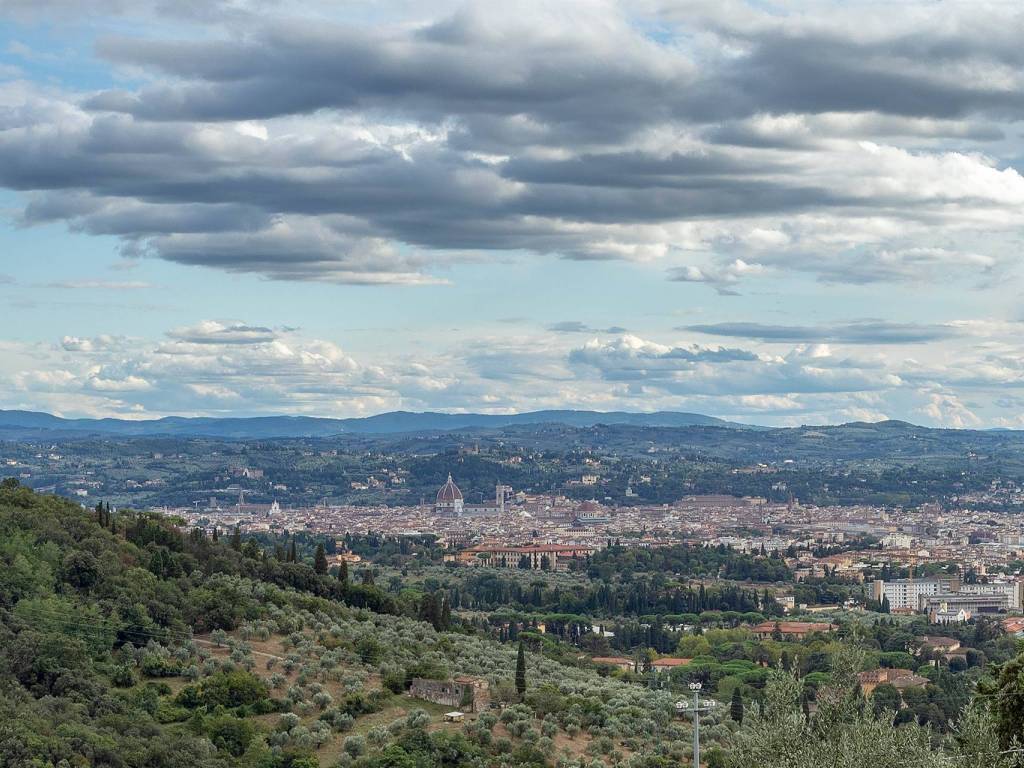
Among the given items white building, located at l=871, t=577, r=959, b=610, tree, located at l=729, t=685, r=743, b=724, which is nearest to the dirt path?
tree, located at l=729, t=685, r=743, b=724

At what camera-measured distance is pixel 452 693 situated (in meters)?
46.7

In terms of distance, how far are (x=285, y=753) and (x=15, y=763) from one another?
26.1 feet

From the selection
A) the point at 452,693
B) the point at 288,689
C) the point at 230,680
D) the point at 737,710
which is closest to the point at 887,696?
the point at 737,710

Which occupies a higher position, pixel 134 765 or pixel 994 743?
pixel 994 743

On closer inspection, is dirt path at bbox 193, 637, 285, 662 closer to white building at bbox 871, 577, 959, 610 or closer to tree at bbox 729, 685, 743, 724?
tree at bbox 729, 685, 743, 724

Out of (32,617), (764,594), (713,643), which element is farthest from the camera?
(764,594)

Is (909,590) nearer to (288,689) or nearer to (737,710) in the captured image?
(737,710)

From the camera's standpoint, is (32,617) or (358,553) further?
(358,553)

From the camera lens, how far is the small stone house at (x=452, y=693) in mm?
46062

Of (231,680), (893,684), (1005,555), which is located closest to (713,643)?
(893,684)

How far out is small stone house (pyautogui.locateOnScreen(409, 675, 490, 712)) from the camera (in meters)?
46.1

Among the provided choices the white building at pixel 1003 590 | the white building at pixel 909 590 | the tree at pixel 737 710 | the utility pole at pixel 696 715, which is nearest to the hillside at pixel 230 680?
the utility pole at pixel 696 715

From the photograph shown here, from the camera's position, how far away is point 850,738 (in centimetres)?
2238

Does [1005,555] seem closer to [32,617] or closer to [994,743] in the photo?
[32,617]
